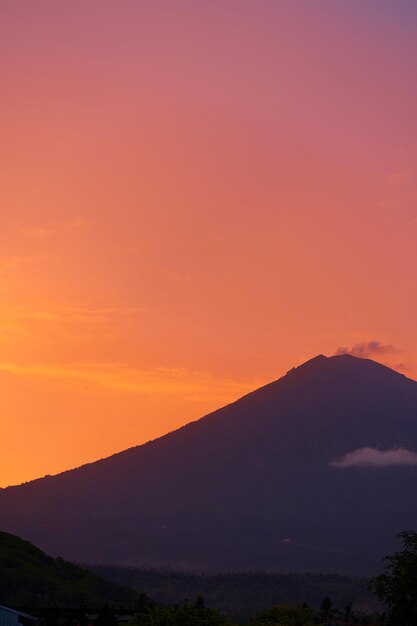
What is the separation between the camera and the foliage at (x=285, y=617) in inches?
3172

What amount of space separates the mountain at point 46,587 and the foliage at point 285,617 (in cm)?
7647

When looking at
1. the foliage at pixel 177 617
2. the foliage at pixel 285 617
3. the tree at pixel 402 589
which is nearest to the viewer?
the tree at pixel 402 589

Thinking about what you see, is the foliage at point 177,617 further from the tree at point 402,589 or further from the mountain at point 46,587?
the mountain at point 46,587

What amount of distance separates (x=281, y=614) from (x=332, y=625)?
231ft

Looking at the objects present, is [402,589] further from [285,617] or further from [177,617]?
[285,617]

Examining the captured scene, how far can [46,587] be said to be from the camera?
177750 mm

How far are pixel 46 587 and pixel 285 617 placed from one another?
101m

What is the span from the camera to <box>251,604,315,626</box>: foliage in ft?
264

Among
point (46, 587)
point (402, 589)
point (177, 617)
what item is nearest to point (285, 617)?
point (177, 617)

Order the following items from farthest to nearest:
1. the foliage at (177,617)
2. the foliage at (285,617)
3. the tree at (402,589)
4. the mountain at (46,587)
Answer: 1. the mountain at (46,587)
2. the foliage at (285,617)
3. the foliage at (177,617)
4. the tree at (402,589)

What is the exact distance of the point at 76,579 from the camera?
194875 millimetres

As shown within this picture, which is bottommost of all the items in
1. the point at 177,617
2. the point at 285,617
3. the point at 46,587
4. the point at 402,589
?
the point at 177,617

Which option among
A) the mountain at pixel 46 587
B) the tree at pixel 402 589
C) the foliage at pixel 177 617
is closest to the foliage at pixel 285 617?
the foliage at pixel 177 617

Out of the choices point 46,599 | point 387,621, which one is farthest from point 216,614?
point 46,599
